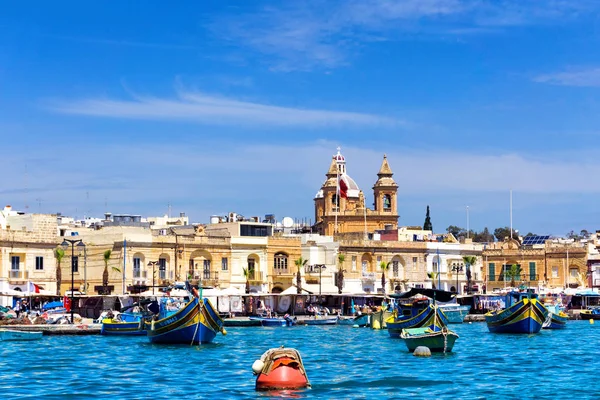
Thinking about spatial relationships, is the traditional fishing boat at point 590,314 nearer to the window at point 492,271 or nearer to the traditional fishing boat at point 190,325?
the window at point 492,271

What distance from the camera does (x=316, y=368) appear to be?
145 ft

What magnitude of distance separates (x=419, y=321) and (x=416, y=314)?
279 inches

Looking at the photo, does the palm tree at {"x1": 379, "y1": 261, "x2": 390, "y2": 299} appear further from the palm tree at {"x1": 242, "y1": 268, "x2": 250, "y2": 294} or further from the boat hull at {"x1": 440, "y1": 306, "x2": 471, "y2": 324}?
the palm tree at {"x1": 242, "y1": 268, "x2": 250, "y2": 294}

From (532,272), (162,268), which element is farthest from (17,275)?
(532,272)

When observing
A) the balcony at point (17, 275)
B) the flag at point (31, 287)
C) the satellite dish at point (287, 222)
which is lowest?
the flag at point (31, 287)

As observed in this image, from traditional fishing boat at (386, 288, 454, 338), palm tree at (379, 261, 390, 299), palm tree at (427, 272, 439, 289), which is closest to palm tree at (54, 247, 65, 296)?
traditional fishing boat at (386, 288, 454, 338)

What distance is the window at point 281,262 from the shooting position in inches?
3602

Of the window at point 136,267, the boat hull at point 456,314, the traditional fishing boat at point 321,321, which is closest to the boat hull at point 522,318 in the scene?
the boat hull at point 456,314

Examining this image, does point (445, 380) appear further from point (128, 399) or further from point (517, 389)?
point (128, 399)

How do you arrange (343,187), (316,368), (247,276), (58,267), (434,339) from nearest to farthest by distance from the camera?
(316,368) → (434,339) → (58,267) → (247,276) → (343,187)

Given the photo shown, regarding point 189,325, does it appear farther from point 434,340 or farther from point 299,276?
point 299,276

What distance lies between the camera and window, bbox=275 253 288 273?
9150cm

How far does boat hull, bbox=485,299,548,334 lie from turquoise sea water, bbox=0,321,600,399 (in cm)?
288

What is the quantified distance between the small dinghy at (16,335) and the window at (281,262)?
32.6 m
